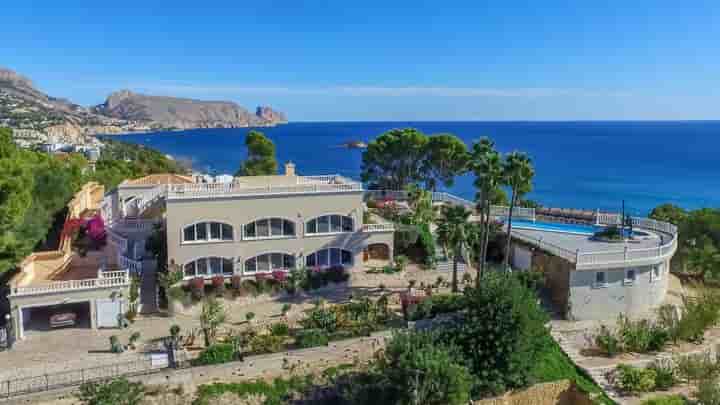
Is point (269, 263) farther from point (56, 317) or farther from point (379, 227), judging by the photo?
point (56, 317)

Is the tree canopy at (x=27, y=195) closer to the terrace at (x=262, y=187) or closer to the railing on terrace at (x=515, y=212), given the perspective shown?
the terrace at (x=262, y=187)

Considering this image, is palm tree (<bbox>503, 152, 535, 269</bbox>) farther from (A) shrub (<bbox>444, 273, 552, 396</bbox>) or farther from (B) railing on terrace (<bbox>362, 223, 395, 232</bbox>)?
(B) railing on terrace (<bbox>362, 223, 395, 232</bbox>)

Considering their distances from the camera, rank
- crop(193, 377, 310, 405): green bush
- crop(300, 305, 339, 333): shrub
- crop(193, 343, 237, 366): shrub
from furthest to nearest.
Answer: crop(300, 305, 339, 333): shrub → crop(193, 343, 237, 366): shrub → crop(193, 377, 310, 405): green bush

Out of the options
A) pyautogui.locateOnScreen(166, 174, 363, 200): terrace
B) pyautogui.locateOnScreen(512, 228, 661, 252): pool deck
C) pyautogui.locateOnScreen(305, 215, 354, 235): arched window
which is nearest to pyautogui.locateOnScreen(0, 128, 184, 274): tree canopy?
pyautogui.locateOnScreen(166, 174, 363, 200): terrace

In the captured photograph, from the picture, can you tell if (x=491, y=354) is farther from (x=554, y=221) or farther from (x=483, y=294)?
(x=554, y=221)

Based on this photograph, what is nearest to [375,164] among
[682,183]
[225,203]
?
[225,203]

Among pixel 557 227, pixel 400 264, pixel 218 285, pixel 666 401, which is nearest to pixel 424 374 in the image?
pixel 666 401
